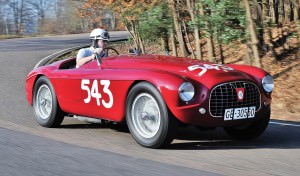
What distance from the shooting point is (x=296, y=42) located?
17031mm

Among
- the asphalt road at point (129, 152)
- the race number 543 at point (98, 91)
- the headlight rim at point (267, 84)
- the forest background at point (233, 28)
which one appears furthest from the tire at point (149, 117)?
the forest background at point (233, 28)

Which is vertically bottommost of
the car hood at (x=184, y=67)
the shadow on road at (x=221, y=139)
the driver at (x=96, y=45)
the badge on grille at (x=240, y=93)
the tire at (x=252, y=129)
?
the shadow on road at (x=221, y=139)

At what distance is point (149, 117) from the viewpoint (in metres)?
5.98

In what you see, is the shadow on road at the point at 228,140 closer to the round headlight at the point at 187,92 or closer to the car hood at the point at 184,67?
the round headlight at the point at 187,92

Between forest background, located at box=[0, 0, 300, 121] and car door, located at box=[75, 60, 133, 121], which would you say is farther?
forest background, located at box=[0, 0, 300, 121]

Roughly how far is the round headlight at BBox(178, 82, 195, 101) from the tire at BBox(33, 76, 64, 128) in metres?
2.39

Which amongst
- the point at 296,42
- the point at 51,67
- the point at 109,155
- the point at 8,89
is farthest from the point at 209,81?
the point at 296,42

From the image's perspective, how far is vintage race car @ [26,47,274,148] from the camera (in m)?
5.66

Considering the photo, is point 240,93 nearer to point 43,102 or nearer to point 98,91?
point 98,91

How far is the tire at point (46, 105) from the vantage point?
7.34 m

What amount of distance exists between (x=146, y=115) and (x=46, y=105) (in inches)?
87.6

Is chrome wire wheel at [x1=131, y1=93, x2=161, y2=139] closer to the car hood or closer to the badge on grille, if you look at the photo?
the car hood

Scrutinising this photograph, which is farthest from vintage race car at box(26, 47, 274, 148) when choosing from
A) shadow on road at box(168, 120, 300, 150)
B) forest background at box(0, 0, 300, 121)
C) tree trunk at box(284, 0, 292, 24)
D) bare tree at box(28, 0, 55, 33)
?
bare tree at box(28, 0, 55, 33)

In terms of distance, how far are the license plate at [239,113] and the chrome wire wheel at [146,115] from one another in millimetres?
769
